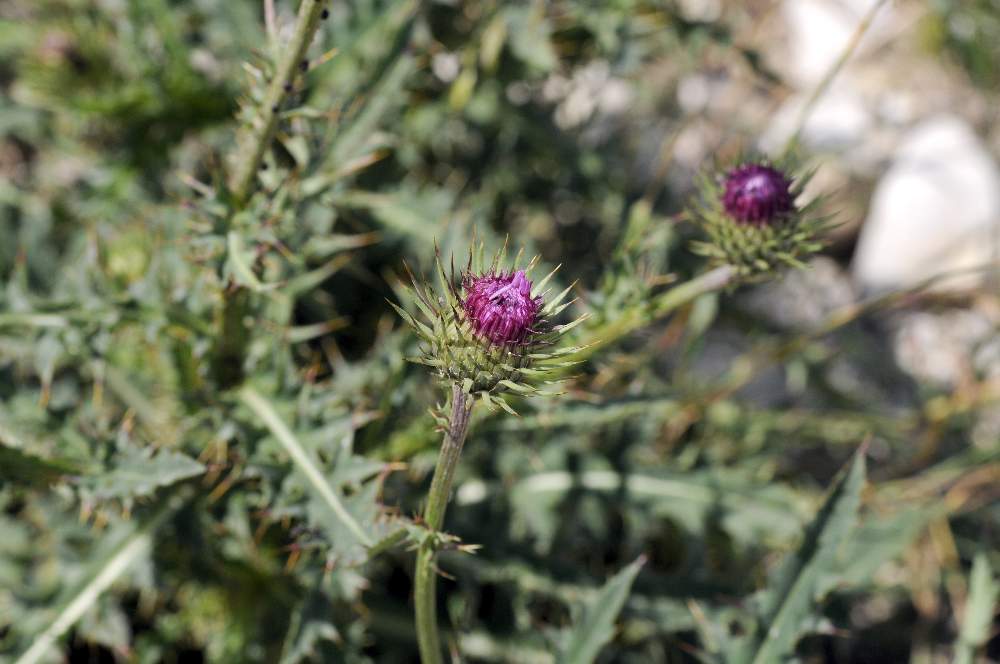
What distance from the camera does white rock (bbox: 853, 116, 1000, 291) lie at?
4.41 meters

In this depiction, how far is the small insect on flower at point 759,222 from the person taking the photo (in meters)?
1.95

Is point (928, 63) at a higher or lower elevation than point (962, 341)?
higher

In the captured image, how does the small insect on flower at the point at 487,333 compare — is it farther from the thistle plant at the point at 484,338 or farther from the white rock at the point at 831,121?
the white rock at the point at 831,121

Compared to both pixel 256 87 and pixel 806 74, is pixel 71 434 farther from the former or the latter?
pixel 806 74

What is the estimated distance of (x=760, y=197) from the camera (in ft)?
6.35

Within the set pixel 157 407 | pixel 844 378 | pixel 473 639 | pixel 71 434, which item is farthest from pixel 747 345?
pixel 71 434

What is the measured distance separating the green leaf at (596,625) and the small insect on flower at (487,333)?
0.87 meters

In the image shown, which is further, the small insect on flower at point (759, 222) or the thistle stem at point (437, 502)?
the small insect on flower at point (759, 222)

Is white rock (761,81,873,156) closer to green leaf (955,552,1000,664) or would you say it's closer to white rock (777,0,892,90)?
white rock (777,0,892,90)

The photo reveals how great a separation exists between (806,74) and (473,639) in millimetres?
3841

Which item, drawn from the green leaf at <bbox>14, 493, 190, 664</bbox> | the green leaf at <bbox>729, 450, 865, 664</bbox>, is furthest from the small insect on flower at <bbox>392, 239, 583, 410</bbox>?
the green leaf at <bbox>14, 493, 190, 664</bbox>

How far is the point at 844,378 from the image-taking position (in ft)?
14.0

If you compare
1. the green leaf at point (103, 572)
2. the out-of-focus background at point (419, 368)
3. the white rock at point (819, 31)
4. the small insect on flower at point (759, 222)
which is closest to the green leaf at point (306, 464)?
the out-of-focus background at point (419, 368)

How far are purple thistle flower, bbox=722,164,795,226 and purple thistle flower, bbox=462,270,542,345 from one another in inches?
→ 26.7
